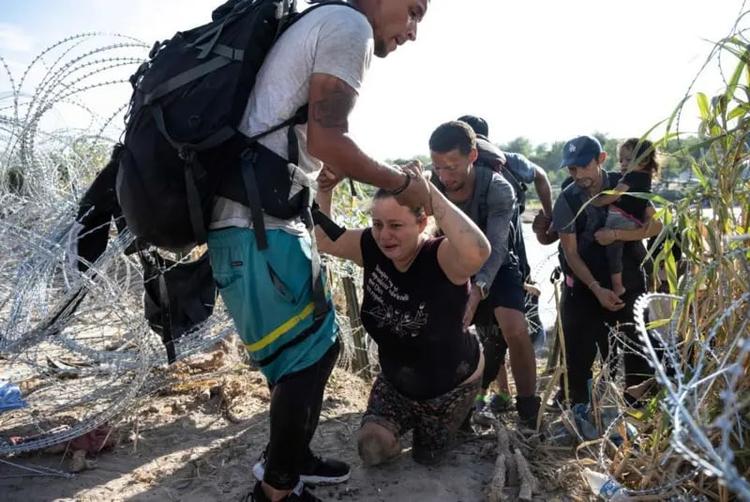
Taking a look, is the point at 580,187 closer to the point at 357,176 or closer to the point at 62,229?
the point at 357,176

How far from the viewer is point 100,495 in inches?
104

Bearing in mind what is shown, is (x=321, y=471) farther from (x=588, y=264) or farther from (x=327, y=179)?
(x=588, y=264)

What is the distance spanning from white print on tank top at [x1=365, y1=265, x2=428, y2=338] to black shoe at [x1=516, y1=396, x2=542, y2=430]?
1.08 m

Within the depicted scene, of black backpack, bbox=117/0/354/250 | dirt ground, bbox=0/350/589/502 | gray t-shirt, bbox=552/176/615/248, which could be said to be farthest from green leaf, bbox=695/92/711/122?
gray t-shirt, bbox=552/176/615/248

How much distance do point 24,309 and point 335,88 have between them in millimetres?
1775

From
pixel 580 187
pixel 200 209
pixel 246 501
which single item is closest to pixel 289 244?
pixel 200 209

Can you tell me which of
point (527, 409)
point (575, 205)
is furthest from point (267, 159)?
point (575, 205)

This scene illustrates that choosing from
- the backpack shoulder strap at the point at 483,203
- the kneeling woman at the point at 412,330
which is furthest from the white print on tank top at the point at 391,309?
the backpack shoulder strap at the point at 483,203

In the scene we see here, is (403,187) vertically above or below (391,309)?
above

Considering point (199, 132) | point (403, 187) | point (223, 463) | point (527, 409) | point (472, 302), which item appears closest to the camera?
point (199, 132)

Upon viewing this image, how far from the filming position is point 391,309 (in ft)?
9.18

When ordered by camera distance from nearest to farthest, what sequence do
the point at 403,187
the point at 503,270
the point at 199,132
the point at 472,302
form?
the point at 199,132 → the point at 403,187 → the point at 472,302 → the point at 503,270

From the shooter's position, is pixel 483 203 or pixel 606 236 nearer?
pixel 483 203

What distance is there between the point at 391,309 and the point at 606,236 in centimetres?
172
